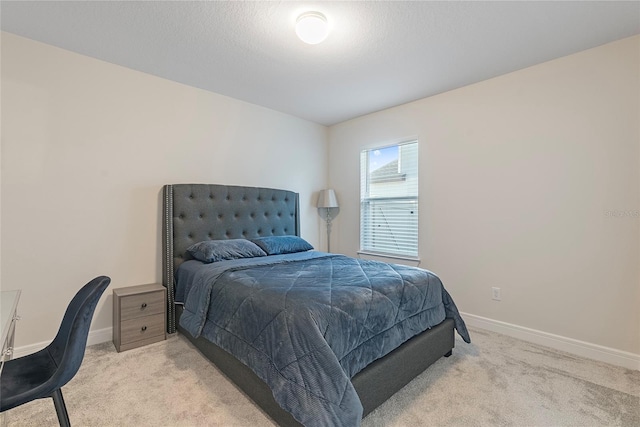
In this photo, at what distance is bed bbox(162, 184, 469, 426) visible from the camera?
4.66ft

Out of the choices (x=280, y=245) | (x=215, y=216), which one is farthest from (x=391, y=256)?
(x=215, y=216)

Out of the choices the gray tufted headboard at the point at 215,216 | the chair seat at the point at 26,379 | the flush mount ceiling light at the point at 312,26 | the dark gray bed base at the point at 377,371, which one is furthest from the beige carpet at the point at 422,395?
the flush mount ceiling light at the point at 312,26

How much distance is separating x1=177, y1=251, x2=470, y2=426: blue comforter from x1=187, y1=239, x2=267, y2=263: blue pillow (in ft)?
0.65

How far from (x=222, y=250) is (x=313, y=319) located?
1.63m

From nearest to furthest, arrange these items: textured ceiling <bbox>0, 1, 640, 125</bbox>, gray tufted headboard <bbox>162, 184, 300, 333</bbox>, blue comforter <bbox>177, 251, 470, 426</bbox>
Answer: blue comforter <bbox>177, 251, 470, 426</bbox> < textured ceiling <bbox>0, 1, 640, 125</bbox> < gray tufted headboard <bbox>162, 184, 300, 333</bbox>

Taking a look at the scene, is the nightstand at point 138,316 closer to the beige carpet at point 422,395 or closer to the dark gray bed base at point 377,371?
the beige carpet at point 422,395

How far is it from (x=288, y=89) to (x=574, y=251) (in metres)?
3.05

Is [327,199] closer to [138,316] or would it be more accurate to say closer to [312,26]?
[312,26]

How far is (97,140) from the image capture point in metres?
2.61

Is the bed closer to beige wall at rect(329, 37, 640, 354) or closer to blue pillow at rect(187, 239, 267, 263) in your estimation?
blue pillow at rect(187, 239, 267, 263)

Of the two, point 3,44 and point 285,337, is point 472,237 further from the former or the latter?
point 3,44

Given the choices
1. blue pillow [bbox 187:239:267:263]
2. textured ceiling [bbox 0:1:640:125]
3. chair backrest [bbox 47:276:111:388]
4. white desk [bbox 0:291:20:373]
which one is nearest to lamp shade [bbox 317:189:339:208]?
blue pillow [bbox 187:239:267:263]

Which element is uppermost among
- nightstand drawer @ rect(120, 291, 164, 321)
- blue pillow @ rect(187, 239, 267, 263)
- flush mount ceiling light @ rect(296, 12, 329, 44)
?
flush mount ceiling light @ rect(296, 12, 329, 44)

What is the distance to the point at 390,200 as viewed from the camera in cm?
383
